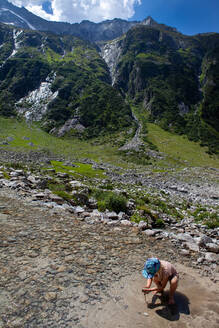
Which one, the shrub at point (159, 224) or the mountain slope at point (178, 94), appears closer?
the shrub at point (159, 224)

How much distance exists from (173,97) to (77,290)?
16023cm

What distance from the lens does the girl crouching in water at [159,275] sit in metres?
5.92

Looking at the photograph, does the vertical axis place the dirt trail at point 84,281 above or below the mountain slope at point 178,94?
below

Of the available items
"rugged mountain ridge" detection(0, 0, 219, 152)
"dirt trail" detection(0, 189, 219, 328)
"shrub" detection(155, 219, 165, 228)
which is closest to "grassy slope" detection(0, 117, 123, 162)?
"rugged mountain ridge" detection(0, 0, 219, 152)

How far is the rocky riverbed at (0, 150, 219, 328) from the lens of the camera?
5.32 meters

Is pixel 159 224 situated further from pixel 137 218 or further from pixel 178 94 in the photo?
pixel 178 94

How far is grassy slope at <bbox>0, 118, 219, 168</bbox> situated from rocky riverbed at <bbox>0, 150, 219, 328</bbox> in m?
48.9

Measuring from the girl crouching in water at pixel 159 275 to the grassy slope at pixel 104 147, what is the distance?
5278 cm

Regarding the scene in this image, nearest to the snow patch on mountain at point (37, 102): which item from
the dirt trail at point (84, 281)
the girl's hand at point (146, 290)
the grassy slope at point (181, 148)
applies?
the grassy slope at point (181, 148)

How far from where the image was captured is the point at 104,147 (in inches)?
3504

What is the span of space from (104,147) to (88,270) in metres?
82.7

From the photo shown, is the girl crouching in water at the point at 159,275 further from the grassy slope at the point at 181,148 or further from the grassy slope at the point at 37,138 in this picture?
the grassy slope at the point at 37,138

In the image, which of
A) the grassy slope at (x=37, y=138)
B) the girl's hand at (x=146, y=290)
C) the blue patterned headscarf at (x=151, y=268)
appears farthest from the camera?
the grassy slope at (x=37, y=138)

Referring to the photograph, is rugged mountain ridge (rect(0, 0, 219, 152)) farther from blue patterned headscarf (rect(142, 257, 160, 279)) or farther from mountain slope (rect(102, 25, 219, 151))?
blue patterned headscarf (rect(142, 257, 160, 279))
